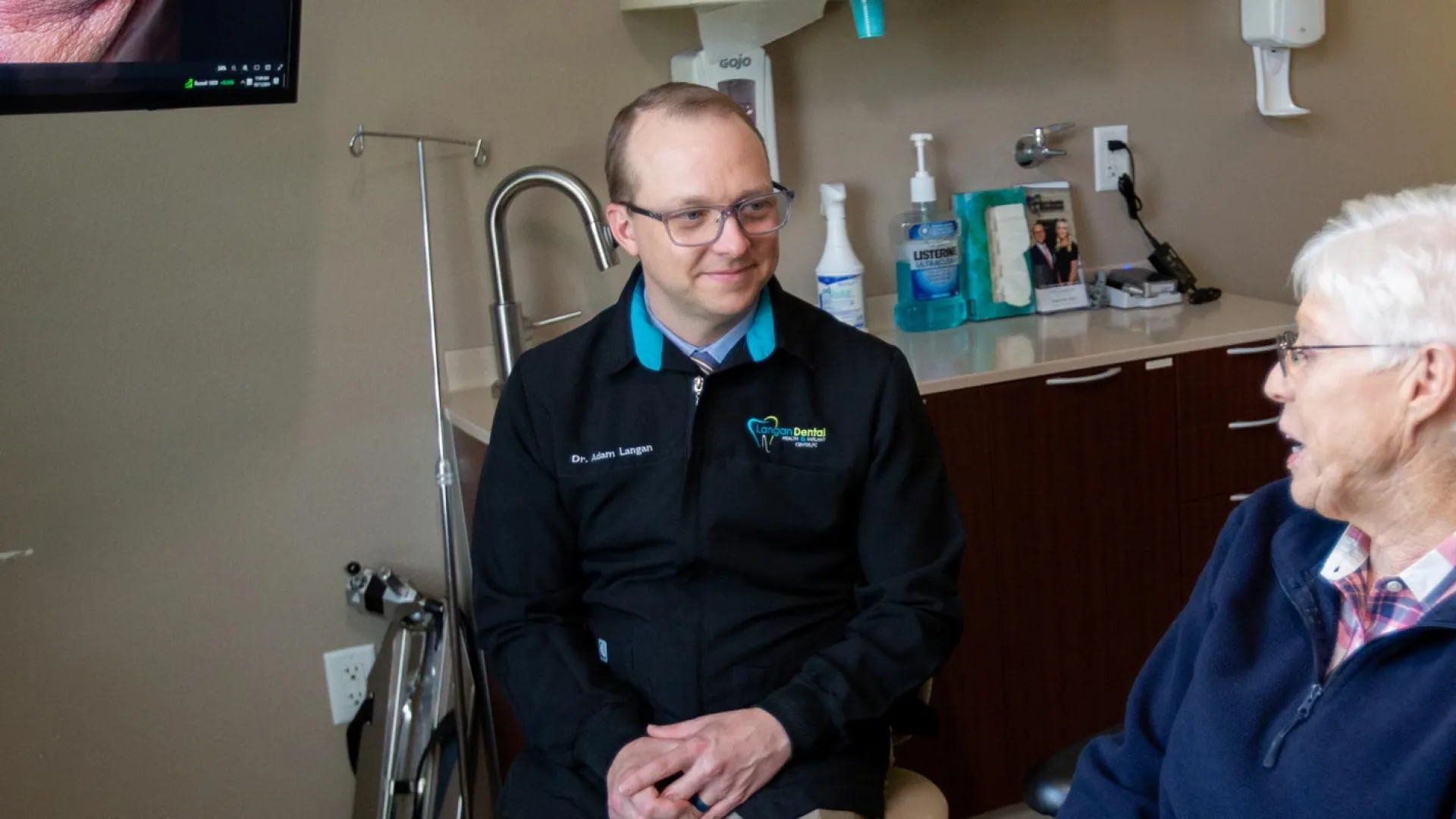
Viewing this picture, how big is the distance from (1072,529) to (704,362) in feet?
A: 2.97

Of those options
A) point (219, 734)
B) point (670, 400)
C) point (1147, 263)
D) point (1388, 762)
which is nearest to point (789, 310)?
point (670, 400)

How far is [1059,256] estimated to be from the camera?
255 cm

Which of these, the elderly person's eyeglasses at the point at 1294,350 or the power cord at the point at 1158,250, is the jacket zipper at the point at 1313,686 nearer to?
the elderly person's eyeglasses at the point at 1294,350

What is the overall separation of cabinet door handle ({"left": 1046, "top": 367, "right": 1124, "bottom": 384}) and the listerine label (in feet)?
1.29

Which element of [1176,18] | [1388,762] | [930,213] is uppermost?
[1176,18]

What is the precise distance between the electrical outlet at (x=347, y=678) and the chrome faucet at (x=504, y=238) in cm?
50

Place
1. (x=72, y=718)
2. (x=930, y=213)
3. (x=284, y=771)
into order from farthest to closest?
(x=930, y=213) → (x=284, y=771) → (x=72, y=718)

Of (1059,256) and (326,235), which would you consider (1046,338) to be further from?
(326,235)

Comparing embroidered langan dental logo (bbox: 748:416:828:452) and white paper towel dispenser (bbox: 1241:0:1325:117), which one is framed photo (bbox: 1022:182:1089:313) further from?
embroidered langan dental logo (bbox: 748:416:828:452)

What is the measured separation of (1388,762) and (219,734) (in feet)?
5.76

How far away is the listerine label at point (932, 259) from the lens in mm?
2400

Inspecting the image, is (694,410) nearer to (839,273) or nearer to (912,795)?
(912,795)

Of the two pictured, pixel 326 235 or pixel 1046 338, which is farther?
pixel 1046 338

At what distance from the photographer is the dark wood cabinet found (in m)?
2.10
